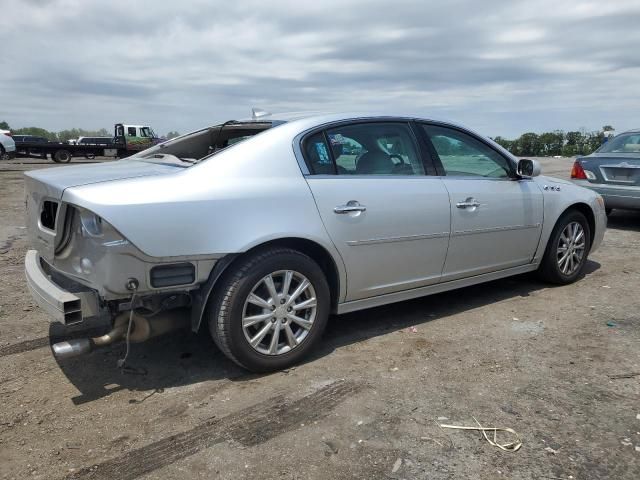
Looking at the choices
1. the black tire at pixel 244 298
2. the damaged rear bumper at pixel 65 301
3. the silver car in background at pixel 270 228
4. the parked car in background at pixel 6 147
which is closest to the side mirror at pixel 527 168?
the silver car in background at pixel 270 228

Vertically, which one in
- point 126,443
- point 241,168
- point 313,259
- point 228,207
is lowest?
point 126,443

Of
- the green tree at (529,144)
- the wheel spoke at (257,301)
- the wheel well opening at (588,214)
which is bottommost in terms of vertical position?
the wheel spoke at (257,301)

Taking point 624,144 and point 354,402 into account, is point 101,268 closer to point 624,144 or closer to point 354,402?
point 354,402

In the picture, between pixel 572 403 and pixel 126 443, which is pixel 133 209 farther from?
pixel 572 403

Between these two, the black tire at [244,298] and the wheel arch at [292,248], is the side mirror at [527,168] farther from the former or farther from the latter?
the black tire at [244,298]

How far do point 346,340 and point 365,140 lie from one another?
145 centimetres

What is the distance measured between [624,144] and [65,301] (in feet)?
27.1

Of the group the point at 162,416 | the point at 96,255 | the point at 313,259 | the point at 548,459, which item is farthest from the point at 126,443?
the point at 548,459

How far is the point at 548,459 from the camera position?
8.41ft

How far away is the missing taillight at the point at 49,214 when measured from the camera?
321 cm

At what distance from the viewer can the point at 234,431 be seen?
279 centimetres

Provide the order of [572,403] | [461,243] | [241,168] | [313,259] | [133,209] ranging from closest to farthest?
[133,209]
[572,403]
[241,168]
[313,259]
[461,243]

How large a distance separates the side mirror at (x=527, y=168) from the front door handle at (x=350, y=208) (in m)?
1.83

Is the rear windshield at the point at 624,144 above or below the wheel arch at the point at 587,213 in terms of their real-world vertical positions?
above
